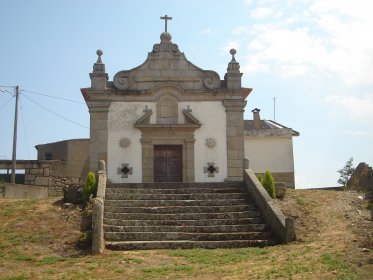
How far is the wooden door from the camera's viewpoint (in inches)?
752

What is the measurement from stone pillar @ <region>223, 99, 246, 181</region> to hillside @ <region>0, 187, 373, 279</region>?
4.00 meters

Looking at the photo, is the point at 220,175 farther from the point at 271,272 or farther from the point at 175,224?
the point at 271,272

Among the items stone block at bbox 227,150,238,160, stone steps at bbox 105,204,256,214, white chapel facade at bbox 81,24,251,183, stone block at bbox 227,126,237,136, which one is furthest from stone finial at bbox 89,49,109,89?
stone steps at bbox 105,204,256,214

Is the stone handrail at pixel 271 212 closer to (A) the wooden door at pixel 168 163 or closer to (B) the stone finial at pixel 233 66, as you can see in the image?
(A) the wooden door at pixel 168 163

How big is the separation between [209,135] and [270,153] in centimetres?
927

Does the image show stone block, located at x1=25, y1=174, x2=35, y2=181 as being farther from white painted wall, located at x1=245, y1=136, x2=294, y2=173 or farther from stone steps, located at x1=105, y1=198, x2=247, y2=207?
stone steps, located at x1=105, y1=198, x2=247, y2=207

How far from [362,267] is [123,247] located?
5.57 meters

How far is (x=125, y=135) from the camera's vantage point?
62.0 feet

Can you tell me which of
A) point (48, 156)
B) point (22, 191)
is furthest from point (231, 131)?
point (48, 156)

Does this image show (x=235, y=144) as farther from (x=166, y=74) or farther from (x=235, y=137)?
(x=166, y=74)

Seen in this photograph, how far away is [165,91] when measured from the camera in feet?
63.3

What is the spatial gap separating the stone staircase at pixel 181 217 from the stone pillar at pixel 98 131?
2.37 m

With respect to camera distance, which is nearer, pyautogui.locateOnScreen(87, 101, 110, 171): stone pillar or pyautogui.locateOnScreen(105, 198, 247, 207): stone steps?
pyautogui.locateOnScreen(105, 198, 247, 207): stone steps

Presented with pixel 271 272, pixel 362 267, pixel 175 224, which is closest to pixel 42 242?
pixel 175 224
